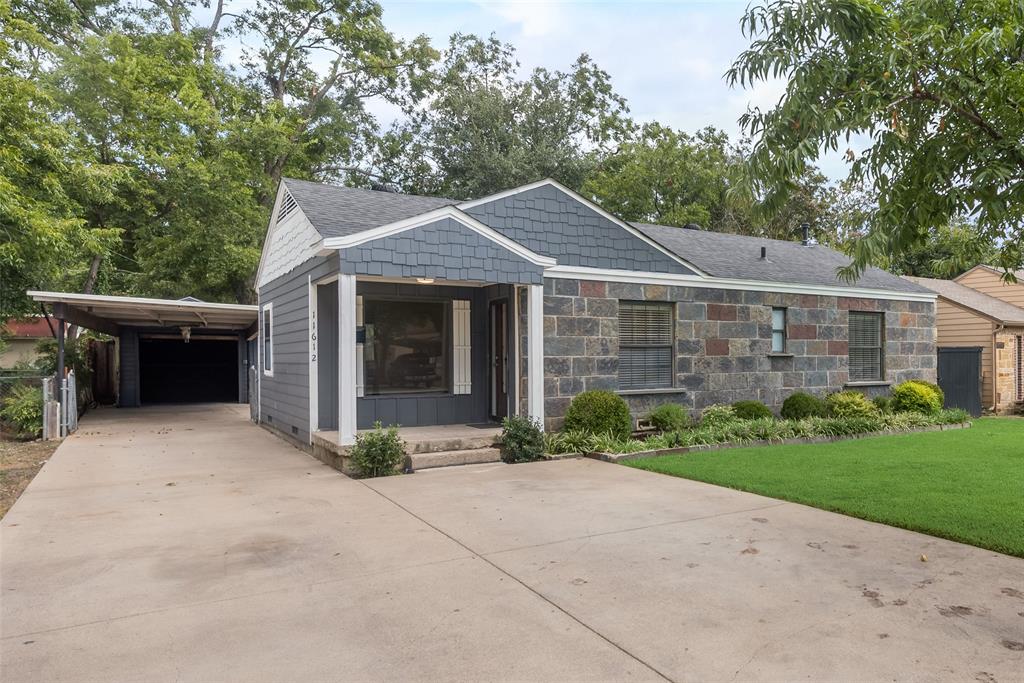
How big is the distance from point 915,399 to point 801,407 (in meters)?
3.02

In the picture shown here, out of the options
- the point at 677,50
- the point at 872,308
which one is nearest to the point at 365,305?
the point at 677,50

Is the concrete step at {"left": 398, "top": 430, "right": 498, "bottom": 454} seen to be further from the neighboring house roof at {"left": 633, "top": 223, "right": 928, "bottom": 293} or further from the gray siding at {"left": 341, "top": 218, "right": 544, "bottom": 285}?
the neighboring house roof at {"left": 633, "top": 223, "right": 928, "bottom": 293}

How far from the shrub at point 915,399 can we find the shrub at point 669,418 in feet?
18.1

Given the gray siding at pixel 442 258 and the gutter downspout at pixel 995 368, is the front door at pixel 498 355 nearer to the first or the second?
the gray siding at pixel 442 258

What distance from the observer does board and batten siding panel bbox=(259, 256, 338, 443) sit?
9328 millimetres

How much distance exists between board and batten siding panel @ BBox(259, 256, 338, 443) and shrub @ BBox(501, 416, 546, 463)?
3071 mm

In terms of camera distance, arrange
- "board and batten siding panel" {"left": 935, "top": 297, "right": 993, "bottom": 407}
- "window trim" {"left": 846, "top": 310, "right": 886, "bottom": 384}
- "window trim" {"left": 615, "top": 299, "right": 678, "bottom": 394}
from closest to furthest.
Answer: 1. "window trim" {"left": 615, "top": 299, "right": 678, "bottom": 394}
2. "window trim" {"left": 846, "top": 310, "right": 886, "bottom": 384}
3. "board and batten siding panel" {"left": 935, "top": 297, "right": 993, "bottom": 407}

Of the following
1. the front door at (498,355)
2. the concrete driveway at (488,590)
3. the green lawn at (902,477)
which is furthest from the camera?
the front door at (498,355)

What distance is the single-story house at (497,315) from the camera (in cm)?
849

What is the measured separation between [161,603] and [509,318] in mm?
6605

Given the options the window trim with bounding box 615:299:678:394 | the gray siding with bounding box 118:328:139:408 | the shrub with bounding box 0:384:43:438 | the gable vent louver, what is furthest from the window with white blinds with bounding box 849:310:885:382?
the gray siding with bounding box 118:328:139:408

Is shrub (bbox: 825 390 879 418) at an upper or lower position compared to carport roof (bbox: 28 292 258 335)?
lower

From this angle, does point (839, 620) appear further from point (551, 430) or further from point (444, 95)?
point (444, 95)

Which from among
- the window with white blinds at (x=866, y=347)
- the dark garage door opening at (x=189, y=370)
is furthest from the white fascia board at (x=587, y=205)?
the dark garage door opening at (x=189, y=370)
